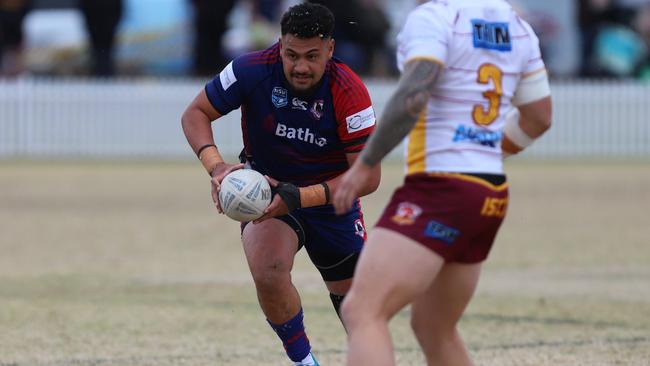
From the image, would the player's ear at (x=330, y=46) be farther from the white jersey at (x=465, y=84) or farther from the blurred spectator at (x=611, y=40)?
the blurred spectator at (x=611, y=40)

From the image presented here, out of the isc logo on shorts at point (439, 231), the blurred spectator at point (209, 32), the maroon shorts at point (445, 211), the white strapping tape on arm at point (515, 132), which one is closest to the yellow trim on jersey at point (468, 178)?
the maroon shorts at point (445, 211)

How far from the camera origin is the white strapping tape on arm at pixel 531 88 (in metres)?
5.40

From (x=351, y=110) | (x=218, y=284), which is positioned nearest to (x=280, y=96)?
(x=351, y=110)

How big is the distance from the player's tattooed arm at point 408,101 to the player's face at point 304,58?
1.46 metres

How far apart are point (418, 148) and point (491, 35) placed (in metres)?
0.54

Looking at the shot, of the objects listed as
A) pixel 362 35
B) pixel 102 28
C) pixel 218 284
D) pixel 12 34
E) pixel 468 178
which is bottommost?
pixel 12 34

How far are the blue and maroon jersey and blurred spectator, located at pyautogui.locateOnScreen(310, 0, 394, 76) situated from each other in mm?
16623

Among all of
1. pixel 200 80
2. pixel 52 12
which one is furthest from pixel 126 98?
pixel 52 12

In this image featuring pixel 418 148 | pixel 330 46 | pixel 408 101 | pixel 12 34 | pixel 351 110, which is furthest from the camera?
pixel 12 34

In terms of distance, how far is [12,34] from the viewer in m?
25.2

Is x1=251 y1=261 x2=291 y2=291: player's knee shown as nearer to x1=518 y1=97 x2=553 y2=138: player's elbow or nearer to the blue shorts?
the blue shorts

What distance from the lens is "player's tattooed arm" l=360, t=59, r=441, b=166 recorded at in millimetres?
5016

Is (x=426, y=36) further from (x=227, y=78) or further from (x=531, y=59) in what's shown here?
(x=227, y=78)

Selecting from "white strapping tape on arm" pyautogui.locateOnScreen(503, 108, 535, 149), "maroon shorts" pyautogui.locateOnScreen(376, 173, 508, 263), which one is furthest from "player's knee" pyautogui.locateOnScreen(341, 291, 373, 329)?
"white strapping tape on arm" pyautogui.locateOnScreen(503, 108, 535, 149)
